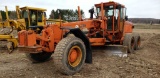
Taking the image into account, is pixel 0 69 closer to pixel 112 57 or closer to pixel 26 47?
pixel 26 47

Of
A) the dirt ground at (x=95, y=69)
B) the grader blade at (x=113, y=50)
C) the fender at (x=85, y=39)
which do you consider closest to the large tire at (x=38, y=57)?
the dirt ground at (x=95, y=69)

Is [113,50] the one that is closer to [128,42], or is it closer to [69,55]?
[128,42]

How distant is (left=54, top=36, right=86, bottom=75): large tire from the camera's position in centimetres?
677

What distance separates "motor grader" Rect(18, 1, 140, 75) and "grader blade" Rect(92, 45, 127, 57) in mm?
149

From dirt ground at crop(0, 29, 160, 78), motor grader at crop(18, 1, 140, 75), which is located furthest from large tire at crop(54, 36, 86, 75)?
dirt ground at crop(0, 29, 160, 78)

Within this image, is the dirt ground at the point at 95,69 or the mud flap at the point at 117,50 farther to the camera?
the mud flap at the point at 117,50

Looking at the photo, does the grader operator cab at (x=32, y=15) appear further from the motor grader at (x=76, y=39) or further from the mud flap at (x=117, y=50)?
the mud flap at (x=117, y=50)

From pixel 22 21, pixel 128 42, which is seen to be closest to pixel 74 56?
pixel 128 42

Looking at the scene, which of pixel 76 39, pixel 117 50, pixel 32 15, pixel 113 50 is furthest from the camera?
pixel 32 15

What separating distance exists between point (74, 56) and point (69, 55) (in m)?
0.31

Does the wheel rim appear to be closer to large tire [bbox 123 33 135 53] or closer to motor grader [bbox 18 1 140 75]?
motor grader [bbox 18 1 140 75]

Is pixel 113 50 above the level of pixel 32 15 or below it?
below

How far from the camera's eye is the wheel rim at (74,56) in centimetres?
720

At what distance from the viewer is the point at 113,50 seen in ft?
36.6
